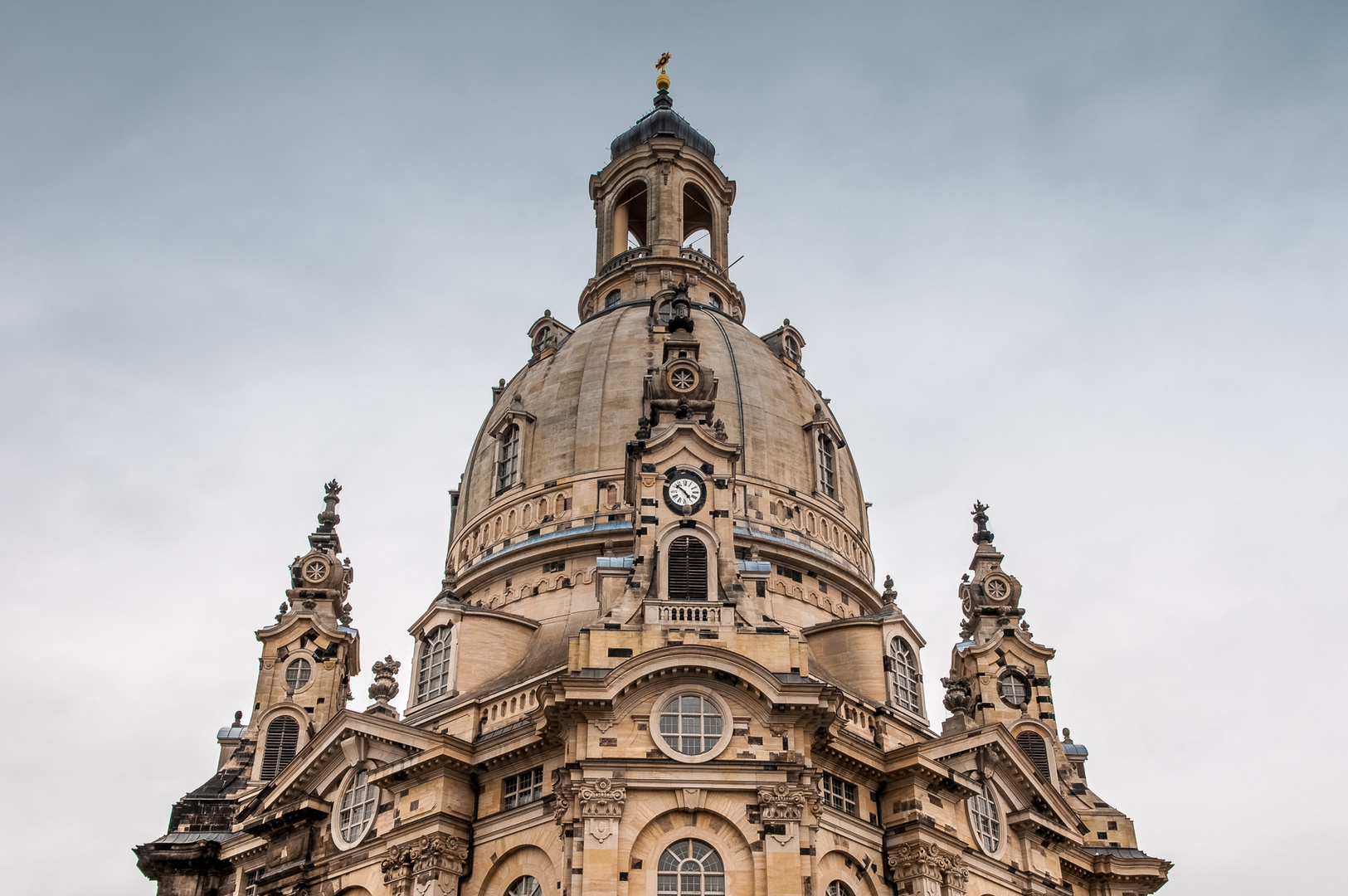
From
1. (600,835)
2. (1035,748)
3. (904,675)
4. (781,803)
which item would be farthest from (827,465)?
(600,835)

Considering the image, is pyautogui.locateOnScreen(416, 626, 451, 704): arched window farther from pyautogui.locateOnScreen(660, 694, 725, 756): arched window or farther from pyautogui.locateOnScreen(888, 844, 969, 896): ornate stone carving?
pyautogui.locateOnScreen(888, 844, 969, 896): ornate stone carving

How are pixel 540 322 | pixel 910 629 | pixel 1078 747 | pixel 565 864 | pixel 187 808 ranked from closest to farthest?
1. pixel 565 864
2. pixel 910 629
3. pixel 187 808
4. pixel 1078 747
5. pixel 540 322

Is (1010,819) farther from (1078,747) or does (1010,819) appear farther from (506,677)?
Answer: (506,677)

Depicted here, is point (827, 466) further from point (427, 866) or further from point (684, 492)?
point (427, 866)

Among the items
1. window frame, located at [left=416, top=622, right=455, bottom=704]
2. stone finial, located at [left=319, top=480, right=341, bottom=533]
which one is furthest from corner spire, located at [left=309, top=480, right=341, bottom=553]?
window frame, located at [left=416, top=622, right=455, bottom=704]

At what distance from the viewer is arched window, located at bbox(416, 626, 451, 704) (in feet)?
156

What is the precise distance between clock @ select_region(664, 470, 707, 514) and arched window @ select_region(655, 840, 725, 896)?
35.6ft

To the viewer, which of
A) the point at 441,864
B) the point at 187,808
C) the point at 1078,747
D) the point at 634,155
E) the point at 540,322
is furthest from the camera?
the point at 634,155

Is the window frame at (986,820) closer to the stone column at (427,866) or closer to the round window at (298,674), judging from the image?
the stone column at (427,866)

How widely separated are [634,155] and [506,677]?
36.5 metres

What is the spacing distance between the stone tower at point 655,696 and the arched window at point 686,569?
0.08 meters

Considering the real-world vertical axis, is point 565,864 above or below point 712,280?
below

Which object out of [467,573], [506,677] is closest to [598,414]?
[467,573]

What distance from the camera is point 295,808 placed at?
1780 inches
